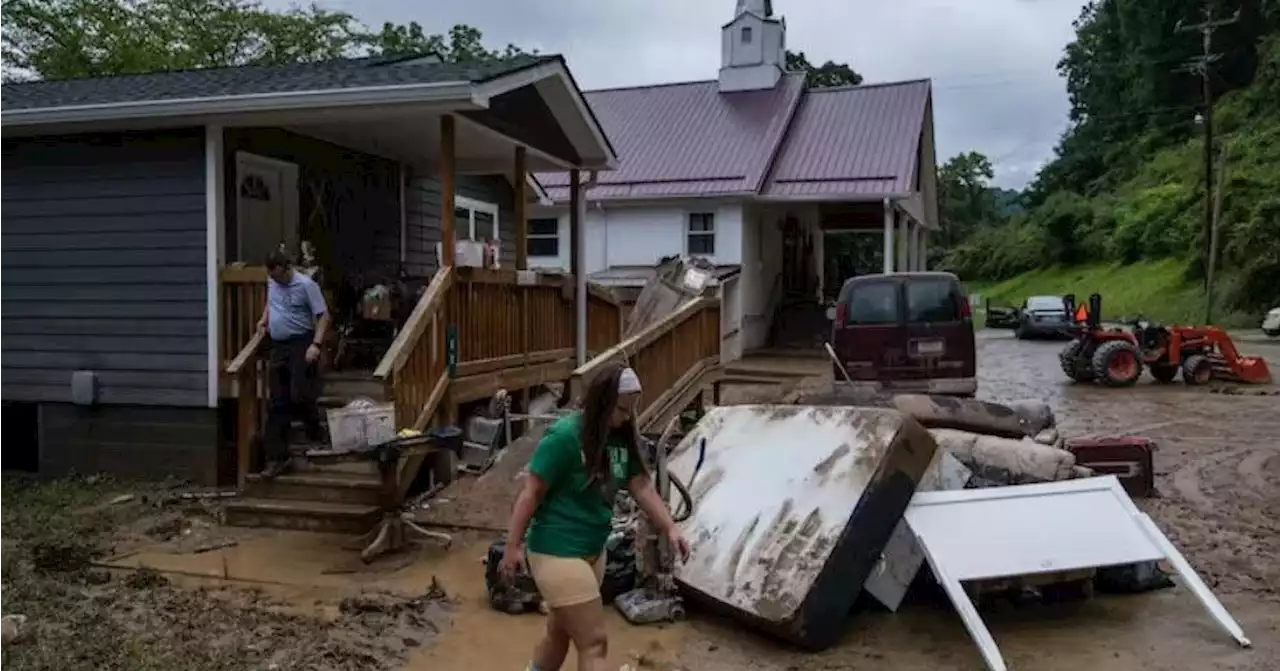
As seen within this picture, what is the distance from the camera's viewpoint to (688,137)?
22000 millimetres

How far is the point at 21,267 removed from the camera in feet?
31.5

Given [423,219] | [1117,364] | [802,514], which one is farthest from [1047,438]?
[1117,364]

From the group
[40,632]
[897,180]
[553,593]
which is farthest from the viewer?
[897,180]

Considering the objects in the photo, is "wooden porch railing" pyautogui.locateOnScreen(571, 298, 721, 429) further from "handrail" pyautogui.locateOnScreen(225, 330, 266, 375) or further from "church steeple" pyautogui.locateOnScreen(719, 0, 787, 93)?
"church steeple" pyautogui.locateOnScreen(719, 0, 787, 93)

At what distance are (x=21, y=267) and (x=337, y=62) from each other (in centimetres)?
347

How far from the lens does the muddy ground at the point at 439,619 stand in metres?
4.93

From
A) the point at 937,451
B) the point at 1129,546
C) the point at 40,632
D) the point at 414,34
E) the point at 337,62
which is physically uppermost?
the point at 414,34

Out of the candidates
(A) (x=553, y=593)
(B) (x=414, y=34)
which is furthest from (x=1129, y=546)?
(B) (x=414, y=34)

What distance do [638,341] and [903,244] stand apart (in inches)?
552

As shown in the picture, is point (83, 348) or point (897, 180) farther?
point (897, 180)

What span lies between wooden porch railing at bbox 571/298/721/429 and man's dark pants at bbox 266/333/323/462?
2.24m

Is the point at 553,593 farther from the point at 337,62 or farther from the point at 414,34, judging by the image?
the point at 414,34

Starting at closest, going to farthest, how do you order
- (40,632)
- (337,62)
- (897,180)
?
(40,632)
(337,62)
(897,180)

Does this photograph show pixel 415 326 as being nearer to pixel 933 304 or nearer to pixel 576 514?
pixel 576 514
